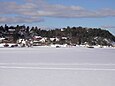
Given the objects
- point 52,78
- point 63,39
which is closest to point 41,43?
point 63,39

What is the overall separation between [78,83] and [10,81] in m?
1.44

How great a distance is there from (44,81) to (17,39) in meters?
78.9

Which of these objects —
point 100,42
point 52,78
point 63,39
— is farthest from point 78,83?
point 63,39

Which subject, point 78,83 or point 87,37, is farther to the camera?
point 87,37

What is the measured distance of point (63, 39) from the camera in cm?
8306

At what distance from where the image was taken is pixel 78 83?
6.07m

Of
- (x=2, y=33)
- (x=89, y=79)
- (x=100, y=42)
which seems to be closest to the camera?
(x=89, y=79)

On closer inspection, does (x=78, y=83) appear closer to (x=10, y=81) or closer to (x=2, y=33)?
(x=10, y=81)

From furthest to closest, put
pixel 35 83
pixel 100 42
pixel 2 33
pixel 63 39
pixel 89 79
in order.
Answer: pixel 2 33 < pixel 63 39 < pixel 100 42 < pixel 89 79 < pixel 35 83

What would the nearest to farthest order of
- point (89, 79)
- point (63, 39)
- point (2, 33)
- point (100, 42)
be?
point (89, 79), point (100, 42), point (63, 39), point (2, 33)

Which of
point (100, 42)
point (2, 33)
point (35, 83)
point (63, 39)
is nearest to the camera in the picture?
point (35, 83)

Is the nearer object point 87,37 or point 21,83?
point 21,83

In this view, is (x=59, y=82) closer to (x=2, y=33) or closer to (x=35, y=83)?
(x=35, y=83)

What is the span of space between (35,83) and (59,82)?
1.70 feet
